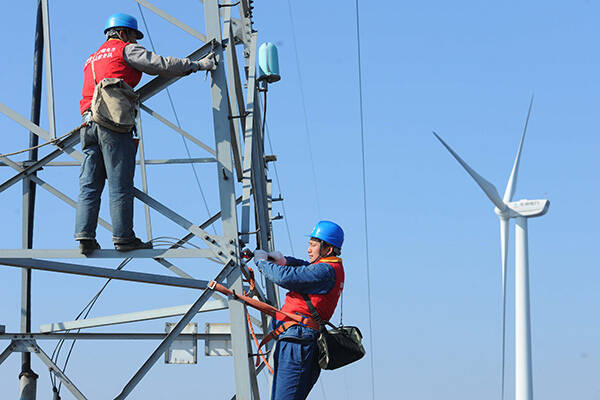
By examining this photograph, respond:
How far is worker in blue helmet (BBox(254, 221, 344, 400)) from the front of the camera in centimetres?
1052

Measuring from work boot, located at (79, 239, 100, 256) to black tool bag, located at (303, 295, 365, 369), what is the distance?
2.57 meters

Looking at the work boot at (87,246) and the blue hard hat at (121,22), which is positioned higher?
the blue hard hat at (121,22)

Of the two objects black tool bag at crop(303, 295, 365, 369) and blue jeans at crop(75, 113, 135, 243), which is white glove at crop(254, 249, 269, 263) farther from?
blue jeans at crop(75, 113, 135, 243)

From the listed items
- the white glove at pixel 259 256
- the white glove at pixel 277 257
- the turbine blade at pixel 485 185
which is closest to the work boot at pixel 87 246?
the white glove at pixel 259 256

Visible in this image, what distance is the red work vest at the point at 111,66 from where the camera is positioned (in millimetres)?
11070

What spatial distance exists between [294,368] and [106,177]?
10.1 feet

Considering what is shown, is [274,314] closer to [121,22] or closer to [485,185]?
[121,22]

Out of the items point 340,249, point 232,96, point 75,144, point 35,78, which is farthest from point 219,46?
point 35,78

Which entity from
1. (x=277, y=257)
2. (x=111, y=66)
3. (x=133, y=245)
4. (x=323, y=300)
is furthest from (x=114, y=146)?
(x=323, y=300)

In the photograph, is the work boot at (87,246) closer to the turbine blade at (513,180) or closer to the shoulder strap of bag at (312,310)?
the shoulder strap of bag at (312,310)

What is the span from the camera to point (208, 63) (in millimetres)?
11727

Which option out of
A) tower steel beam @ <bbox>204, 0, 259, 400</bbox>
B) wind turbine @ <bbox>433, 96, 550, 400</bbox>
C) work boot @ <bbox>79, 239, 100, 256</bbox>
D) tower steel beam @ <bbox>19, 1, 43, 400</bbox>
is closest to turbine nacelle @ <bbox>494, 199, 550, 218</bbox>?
wind turbine @ <bbox>433, 96, 550, 400</bbox>

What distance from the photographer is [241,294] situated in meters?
11.6

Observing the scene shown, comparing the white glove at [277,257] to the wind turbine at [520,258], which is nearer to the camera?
the white glove at [277,257]
